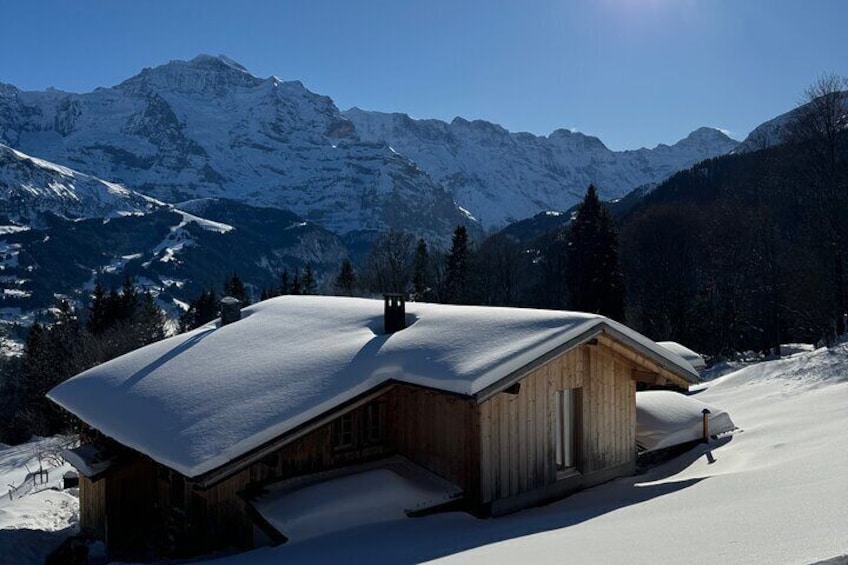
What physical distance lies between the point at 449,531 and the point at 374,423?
9.82ft

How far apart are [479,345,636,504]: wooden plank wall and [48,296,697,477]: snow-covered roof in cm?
80

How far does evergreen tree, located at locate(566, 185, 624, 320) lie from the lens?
47031mm

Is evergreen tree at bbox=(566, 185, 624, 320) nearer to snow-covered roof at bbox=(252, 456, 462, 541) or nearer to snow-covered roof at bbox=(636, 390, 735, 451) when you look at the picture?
Result: snow-covered roof at bbox=(636, 390, 735, 451)

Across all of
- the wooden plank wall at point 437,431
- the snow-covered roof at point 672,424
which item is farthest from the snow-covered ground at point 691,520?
the wooden plank wall at point 437,431

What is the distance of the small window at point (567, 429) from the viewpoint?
37.5ft

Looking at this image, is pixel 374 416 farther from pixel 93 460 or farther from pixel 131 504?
pixel 93 460

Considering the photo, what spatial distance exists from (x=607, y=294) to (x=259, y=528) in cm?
4083

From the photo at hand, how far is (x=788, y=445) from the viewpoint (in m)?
10.8

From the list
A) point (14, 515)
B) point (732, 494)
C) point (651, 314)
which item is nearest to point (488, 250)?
point (651, 314)

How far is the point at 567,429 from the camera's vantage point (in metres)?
11.6

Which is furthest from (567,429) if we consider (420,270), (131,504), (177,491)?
(420,270)

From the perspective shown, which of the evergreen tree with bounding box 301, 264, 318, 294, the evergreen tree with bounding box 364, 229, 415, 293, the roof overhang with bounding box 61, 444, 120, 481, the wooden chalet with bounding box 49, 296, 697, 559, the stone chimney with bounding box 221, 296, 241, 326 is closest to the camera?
the wooden chalet with bounding box 49, 296, 697, 559

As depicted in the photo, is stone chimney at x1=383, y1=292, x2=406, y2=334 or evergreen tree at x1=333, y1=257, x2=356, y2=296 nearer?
stone chimney at x1=383, y1=292, x2=406, y2=334

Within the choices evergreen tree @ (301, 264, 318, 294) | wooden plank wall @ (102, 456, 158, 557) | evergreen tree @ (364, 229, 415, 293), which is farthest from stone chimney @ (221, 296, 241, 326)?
evergreen tree @ (301, 264, 318, 294)
